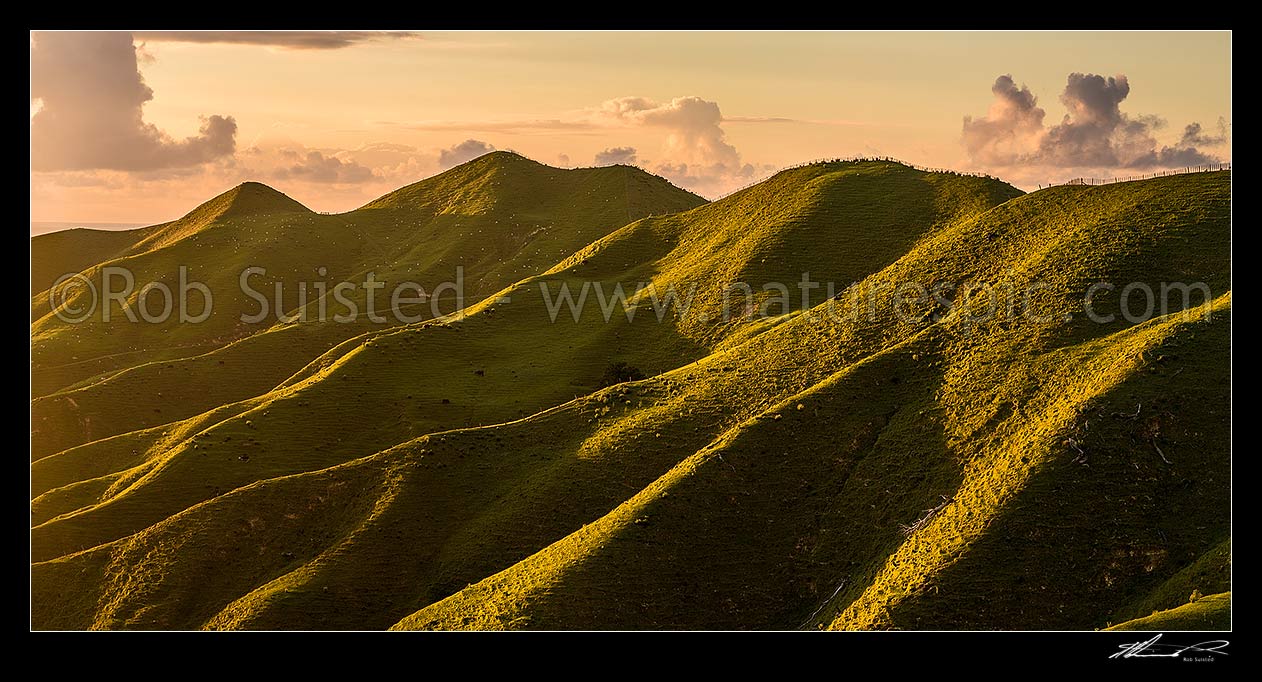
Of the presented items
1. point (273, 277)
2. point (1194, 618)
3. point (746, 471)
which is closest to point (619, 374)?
point (746, 471)

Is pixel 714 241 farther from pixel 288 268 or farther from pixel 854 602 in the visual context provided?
pixel 288 268

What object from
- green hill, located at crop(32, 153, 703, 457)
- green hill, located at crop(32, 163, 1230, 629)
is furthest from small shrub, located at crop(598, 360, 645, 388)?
green hill, located at crop(32, 153, 703, 457)

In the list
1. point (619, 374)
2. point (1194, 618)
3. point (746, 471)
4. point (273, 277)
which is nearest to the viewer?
point (1194, 618)

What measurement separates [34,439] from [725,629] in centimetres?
9017

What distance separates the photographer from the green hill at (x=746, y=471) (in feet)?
178

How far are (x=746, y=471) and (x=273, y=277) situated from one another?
128 m

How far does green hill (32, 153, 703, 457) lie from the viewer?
11931 centimetres

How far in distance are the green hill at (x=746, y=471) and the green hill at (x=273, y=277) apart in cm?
1741

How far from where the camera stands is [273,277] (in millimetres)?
173375

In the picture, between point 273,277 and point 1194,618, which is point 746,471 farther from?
point 273,277

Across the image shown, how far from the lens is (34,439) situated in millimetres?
115625

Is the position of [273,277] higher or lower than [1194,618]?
higher

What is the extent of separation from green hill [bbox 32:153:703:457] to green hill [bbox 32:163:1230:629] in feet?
57.1

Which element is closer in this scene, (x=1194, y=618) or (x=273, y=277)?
(x=1194, y=618)
